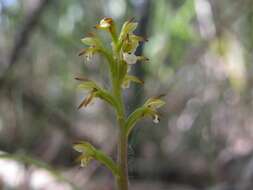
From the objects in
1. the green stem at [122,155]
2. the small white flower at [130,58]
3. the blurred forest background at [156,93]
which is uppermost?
the blurred forest background at [156,93]

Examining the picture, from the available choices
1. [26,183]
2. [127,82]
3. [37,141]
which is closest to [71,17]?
[37,141]

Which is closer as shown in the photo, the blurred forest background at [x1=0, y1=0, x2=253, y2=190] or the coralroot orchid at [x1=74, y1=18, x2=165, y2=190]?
the coralroot orchid at [x1=74, y1=18, x2=165, y2=190]

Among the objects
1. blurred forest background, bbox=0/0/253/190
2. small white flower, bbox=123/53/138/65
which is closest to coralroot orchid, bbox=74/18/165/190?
small white flower, bbox=123/53/138/65

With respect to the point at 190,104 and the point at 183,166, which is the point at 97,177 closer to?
the point at 183,166

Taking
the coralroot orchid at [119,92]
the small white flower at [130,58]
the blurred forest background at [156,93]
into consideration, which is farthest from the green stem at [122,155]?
the blurred forest background at [156,93]

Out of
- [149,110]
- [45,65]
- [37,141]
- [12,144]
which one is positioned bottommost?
[149,110]

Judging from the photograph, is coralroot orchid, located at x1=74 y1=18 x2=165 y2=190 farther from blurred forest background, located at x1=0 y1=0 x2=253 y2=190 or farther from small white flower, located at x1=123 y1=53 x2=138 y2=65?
blurred forest background, located at x1=0 y1=0 x2=253 y2=190

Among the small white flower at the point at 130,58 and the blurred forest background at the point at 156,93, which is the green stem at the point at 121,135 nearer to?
the small white flower at the point at 130,58
